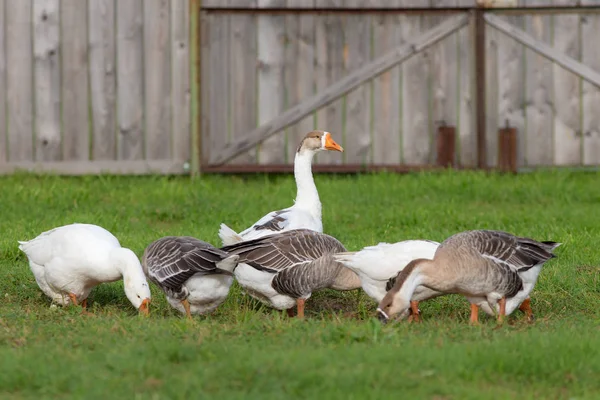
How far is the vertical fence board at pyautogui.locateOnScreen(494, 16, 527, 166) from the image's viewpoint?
1359 cm

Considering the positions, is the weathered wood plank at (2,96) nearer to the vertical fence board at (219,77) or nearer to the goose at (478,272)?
the vertical fence board at (219,77)

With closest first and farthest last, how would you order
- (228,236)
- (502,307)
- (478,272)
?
(478,272) < (502,307) < (228,236)

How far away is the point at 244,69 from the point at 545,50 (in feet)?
12.3

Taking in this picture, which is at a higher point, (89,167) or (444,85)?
(444,85)

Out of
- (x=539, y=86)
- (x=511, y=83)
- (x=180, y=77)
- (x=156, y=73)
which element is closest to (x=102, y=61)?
(x=156, y=73)

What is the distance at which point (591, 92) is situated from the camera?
44.4 feet

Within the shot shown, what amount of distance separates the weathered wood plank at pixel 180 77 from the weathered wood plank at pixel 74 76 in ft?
3.50

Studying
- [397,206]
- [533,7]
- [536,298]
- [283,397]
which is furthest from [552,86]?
[283,397]

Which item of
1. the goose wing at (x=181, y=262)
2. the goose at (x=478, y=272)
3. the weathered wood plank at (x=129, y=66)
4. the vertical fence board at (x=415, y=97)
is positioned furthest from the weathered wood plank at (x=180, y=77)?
the goose at (x=478, y=272)

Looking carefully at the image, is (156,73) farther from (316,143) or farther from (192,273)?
(192,273)

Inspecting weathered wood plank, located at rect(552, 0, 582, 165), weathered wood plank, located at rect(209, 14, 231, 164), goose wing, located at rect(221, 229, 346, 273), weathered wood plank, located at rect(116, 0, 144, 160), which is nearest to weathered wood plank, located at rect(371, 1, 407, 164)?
weathered wood plank, located at rect(209, 14, 231, 164)

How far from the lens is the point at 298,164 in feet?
32.1

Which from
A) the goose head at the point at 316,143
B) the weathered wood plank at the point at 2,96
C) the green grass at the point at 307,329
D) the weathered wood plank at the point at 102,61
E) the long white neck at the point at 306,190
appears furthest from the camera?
the weathered wood plank at the point at 102,61

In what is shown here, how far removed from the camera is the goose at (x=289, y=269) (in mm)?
7594
